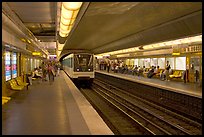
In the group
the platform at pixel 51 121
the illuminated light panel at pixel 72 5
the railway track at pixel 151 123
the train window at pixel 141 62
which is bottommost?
the railway track at pixel 151 123

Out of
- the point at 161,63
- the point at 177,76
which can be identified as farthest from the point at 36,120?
the point at 161,63

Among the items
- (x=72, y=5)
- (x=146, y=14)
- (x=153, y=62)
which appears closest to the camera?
(x=72, y=5)

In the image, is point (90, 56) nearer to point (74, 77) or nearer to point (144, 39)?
point (74, 77)

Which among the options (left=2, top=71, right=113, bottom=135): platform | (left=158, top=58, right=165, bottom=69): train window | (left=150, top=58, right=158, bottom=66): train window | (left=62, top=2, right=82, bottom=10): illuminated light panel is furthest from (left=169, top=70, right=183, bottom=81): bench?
(left=62, top=2, right=82, bottom=10): illuminated light panel

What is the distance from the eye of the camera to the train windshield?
22734mm

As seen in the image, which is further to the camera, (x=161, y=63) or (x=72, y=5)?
(x=161, y=63)

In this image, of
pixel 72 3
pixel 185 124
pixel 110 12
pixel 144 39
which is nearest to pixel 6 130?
pixel 72 3

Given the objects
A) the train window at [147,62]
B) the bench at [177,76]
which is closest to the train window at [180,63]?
the bench at [177,76]

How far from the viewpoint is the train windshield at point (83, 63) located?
22.7 m

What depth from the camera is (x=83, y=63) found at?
22766 mm

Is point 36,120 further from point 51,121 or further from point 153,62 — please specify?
point 153,62

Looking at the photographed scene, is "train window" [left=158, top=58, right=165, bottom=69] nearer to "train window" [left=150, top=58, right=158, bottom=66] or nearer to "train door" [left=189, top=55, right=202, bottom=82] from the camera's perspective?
"train window" [left=150, top=58, right=158, bottom=66]

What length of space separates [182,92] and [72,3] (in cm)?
685

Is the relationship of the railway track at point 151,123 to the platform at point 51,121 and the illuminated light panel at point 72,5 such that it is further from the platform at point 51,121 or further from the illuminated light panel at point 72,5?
the illuminated light panel at point 72,5
